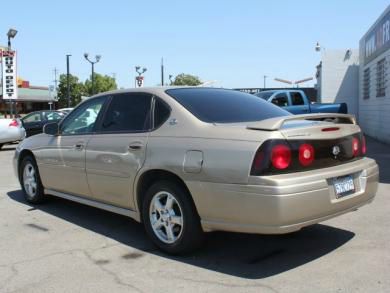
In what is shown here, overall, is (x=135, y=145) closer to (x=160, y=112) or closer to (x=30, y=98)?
(x=160, y=112)

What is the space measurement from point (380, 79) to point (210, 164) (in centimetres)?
1616

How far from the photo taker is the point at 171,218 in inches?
184

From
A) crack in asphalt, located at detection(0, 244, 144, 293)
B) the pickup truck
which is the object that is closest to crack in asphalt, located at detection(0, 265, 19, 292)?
crack in asphalt, located at detection(0, 244, 144, 293)

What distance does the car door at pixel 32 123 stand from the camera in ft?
66.7

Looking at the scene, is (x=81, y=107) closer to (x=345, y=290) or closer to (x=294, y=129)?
(x=294, y=129)

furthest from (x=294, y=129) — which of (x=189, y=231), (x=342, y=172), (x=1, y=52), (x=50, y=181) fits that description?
(x=1, y=52)

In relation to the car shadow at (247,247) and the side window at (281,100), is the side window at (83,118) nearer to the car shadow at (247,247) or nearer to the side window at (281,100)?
the car shadow at (247,247)

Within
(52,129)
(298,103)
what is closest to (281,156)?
(52,129)

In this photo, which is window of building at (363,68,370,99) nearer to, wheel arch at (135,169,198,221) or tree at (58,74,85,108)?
wheel arch at (135,169,198,221)

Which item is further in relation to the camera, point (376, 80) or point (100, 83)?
point (100, 83)

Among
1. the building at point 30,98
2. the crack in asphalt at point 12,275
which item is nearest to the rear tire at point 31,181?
the crack in asphalt at point 12,275

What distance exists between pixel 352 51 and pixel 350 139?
27245 millimetres

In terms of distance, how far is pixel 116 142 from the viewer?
17.3 ft

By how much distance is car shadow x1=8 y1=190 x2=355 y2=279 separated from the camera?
173 inches
